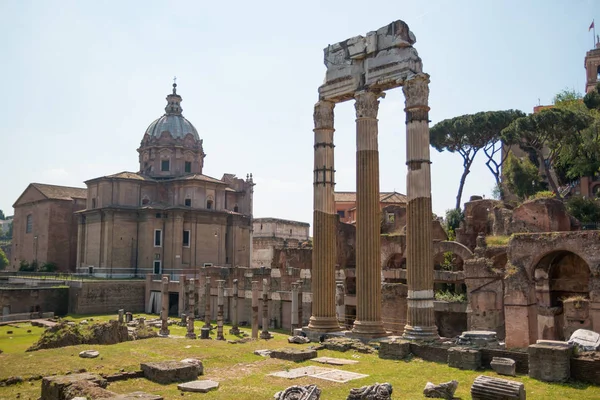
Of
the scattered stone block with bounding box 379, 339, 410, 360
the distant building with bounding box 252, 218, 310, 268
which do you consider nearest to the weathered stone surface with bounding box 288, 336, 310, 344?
the scattered stone block with bounding box 379, 339, 410, 360

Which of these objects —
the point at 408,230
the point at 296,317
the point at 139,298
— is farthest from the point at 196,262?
the point at 408,230

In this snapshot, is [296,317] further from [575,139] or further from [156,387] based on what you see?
[575,139]

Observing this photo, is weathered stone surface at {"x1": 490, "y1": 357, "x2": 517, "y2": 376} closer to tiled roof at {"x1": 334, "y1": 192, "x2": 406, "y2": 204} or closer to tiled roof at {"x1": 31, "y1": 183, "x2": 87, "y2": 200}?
tiled roof at {"x1": 334, "y1": 192, "x2": 406, "y2": 204}

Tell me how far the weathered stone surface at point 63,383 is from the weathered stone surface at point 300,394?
111 inches

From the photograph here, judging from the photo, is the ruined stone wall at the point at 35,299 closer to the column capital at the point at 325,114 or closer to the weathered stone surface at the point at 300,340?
the weathered stone surface at the point at 300,340

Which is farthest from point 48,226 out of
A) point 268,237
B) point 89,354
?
point 89,354

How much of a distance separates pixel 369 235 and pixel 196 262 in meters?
27.3

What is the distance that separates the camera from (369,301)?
12.6 metres

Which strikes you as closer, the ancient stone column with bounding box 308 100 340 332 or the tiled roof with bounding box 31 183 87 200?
the ancient stone column with bounding box 308 100 340 332

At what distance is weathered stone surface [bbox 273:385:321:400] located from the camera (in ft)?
24.0

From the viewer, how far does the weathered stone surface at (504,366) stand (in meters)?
9.15

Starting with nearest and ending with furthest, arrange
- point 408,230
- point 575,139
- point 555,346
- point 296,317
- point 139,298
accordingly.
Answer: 1. point 555,346
2. point 408,230
3. point 296,317
4. point 575,139
5. point 139,298

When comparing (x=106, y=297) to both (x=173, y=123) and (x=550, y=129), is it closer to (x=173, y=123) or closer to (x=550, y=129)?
(x=173, y=123)

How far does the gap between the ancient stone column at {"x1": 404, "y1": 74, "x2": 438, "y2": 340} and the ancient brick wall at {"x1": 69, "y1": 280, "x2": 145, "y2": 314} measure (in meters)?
25.2
